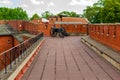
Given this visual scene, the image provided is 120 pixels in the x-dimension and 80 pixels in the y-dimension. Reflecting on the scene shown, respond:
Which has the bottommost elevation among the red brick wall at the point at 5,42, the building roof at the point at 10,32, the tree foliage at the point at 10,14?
the red brick wall at the point at 5,42

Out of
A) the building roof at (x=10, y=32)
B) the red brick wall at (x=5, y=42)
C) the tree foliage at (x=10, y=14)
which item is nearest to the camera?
the building roof at (x=10, y=32)

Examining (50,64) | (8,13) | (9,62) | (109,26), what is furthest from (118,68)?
(8,13)

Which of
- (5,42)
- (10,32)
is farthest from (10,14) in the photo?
(5,42)

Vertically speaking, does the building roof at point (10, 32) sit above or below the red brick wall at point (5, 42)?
above

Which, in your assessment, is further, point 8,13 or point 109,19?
point 8,13

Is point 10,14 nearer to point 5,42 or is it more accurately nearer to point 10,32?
point 10,32

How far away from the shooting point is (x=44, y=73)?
920 centimetres

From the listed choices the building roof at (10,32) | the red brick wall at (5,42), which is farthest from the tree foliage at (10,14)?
the red brick wall at (5,42)

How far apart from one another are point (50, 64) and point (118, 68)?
2805mm

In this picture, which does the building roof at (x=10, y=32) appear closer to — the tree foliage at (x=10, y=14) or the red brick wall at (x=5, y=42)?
the red brick wall at (x=5, y=42)

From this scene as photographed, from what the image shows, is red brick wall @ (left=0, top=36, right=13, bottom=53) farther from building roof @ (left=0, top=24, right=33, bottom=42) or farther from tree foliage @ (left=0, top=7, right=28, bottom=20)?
tree foliage @ (left=0, top=7, right=28, bottom=20)

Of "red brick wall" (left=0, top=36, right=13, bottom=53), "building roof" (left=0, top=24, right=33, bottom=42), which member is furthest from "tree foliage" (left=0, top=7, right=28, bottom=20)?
"red brick wall" (left=0, top=36, right=13, bottom=53)

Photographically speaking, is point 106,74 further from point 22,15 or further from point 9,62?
point 22,15

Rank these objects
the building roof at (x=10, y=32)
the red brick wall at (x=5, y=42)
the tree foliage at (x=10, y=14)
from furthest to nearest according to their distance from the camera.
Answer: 1. the tree foliage at (x=10, y=14)
2. the red brick wall at (x=5, y=42)
3. the building roof at (x=10, y=32)
